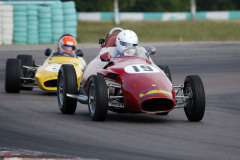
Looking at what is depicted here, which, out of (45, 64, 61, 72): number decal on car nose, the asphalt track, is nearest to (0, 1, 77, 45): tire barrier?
the asphalt track

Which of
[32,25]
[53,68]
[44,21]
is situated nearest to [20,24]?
[32,25]

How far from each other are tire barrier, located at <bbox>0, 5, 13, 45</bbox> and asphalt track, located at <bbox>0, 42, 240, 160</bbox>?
14.8m

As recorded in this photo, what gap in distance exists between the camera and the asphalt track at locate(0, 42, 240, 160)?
8547mm

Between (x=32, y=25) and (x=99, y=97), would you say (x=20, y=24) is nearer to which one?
(x=32, y=25)

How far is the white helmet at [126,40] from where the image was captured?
1243 cm

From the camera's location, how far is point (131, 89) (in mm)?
10867

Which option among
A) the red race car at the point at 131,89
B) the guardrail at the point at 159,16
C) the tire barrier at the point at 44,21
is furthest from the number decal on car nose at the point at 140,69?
the guardrail at the point at 159,16

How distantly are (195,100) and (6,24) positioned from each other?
69.2ft

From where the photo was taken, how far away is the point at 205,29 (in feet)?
162

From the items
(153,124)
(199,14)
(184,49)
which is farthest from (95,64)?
(199,14)

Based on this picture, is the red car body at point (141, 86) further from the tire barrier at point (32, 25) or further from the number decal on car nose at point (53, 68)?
the tire barrier at point (32, 25)

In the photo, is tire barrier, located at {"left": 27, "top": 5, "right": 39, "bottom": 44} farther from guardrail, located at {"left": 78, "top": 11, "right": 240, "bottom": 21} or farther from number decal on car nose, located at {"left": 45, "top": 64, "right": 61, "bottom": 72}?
guardrail, located at {"left": 78, "top": 11, "right": 240, "bottom": 21}

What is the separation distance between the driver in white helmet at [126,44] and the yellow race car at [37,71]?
10.0 feet

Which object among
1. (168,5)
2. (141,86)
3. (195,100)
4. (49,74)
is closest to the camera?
(141,86)
